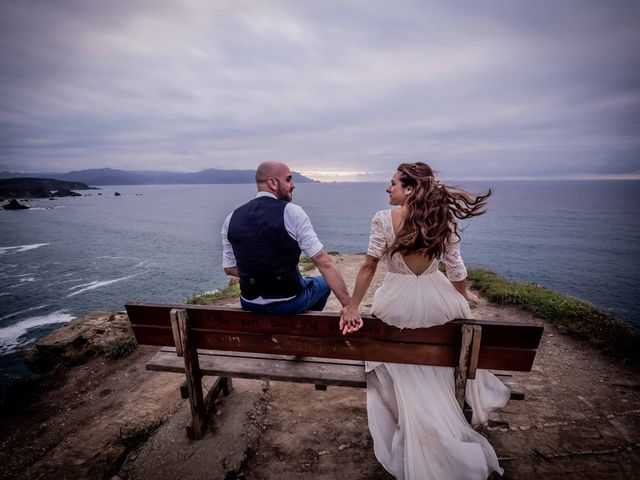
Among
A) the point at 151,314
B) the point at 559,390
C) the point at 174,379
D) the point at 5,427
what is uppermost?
the point at 151,314

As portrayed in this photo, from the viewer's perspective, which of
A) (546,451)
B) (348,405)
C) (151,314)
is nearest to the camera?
(151,314)

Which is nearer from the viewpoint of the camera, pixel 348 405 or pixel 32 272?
pixel 348 405

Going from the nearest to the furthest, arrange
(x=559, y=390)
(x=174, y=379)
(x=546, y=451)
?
(x=546, y=451)
(x=559, y=390)
(x=174, y=379)

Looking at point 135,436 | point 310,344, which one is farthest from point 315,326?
point 135,436

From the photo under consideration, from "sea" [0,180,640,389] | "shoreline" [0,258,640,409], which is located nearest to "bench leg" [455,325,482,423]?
"shoreline" [0,258,640,409]

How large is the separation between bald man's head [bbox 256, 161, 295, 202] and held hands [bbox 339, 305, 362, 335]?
1.44 meters

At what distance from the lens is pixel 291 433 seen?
13.0 feet

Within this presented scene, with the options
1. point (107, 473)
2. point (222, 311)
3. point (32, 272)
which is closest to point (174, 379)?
point (107, 473)

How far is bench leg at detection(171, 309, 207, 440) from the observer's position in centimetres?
321

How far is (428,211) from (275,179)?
1686 millimetres

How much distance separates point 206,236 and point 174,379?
48.8 m

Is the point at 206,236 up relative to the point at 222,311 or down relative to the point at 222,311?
down

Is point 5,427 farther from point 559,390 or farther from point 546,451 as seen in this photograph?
point 559,390

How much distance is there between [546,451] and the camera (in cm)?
365
